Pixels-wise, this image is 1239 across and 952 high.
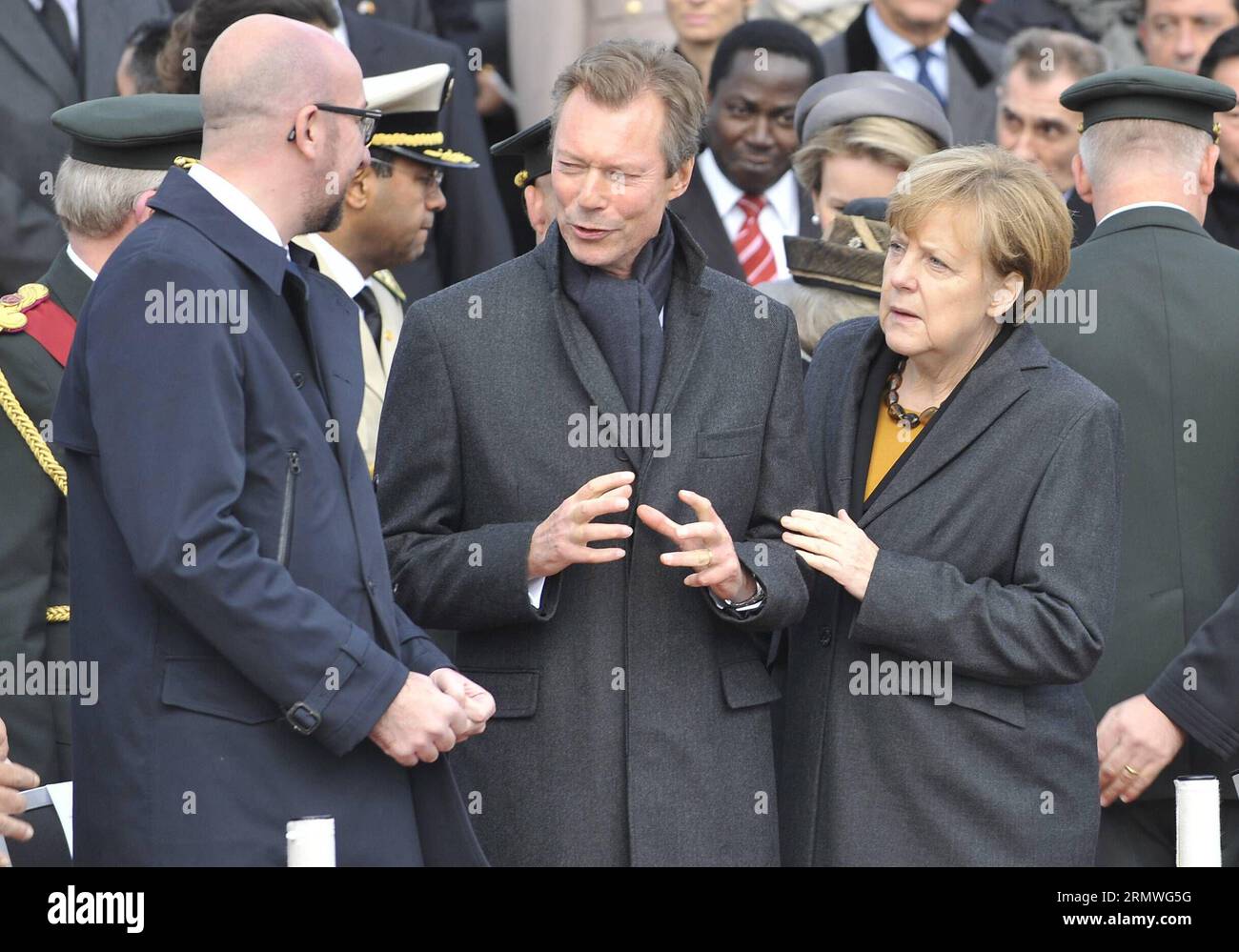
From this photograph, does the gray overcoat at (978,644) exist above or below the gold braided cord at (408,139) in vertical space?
below

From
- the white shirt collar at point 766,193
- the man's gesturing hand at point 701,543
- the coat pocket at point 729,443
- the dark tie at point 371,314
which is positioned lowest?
the man's gesturing hand at point 701,543

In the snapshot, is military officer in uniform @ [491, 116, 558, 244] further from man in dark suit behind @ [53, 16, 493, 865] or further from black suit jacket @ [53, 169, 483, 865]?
black suit jacket @ [53, 169, 483, 865]

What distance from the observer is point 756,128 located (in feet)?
21.8

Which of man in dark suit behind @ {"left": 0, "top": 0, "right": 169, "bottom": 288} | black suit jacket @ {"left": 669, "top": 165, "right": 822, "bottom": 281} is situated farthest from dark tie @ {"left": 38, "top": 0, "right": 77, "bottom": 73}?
black suit jacket @ {"left": 669, "top": 165, "right": 822, "bottom": 281}

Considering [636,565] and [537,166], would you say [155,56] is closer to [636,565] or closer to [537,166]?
[537,166]

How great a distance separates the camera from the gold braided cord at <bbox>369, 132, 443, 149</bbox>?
18.2 ft

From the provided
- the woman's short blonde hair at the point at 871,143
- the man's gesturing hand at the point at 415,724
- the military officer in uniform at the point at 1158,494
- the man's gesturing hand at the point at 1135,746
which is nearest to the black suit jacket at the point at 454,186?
the woman's short blonde hair at the point at 871,143

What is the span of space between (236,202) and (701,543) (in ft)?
3.30

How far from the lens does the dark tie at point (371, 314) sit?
5.62 meters

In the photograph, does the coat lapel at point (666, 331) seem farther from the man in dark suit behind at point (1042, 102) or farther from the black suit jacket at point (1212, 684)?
the man in dark suit behind at point (1042, 102)

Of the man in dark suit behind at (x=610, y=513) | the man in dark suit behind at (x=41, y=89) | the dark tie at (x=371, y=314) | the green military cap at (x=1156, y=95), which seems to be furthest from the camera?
the man in dark suit behind at (x=41, y=89)

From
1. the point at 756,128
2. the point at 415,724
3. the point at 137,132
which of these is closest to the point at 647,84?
the point at 137,132

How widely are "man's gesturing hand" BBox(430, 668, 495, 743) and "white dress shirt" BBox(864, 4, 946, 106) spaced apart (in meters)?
4.29

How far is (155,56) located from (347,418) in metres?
3.26
